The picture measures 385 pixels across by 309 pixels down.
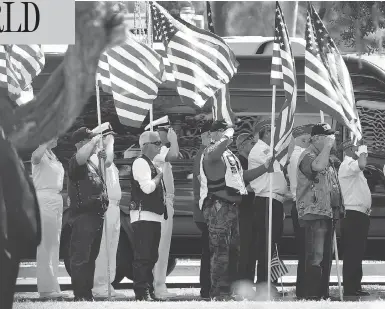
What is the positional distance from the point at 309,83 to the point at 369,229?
1.99 meters

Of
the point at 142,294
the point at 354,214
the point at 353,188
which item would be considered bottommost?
the point at 142,294

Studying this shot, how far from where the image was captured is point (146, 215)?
11328 millimetres

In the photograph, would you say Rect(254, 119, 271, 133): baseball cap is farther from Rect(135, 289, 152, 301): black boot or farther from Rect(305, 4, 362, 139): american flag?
Rect(135, 289, 152, 301): black boot

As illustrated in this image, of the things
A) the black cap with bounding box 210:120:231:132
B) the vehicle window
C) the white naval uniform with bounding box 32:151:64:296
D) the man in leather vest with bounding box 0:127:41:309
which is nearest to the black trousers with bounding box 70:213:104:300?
the white naval uniform with bounding box 32:151:64:296

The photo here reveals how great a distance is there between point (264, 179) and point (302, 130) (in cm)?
91

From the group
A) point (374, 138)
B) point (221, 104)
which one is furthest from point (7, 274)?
point (374, 138)

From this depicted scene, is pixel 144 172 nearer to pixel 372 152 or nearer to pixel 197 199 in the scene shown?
pixel 197 199

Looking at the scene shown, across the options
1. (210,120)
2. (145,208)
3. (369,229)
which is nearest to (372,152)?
(369,229)

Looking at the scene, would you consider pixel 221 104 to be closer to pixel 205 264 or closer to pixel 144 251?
pixel 205 264

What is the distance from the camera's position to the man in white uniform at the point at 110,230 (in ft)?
38.1

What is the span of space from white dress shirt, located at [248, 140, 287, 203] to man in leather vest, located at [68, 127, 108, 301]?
1.55 metres

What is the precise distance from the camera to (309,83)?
11547 millimetres

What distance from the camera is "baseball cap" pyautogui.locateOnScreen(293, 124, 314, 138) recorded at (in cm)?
1231

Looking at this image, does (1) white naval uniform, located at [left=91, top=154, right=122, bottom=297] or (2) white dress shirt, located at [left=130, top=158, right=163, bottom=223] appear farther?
(1) white naval uniform, located at [left=91, top=154, right=122, bottom=297]
